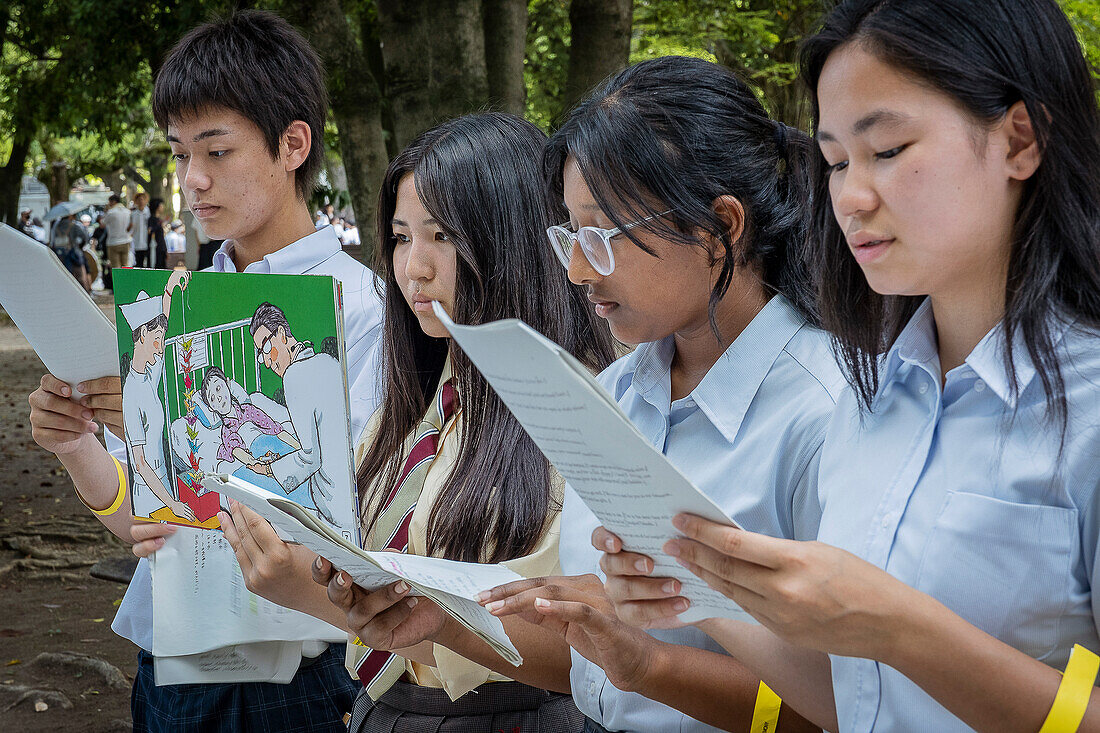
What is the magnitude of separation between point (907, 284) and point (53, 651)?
16.0ft

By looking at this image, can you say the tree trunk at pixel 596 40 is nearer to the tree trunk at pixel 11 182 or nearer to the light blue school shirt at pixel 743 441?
the light blue school shirt at pixel 743 441

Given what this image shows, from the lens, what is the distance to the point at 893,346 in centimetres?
146

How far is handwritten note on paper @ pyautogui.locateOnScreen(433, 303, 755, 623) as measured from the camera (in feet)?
3.48

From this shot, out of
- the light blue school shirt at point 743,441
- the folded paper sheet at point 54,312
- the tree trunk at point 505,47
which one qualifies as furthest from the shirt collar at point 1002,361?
the tree trunk at point 505,47

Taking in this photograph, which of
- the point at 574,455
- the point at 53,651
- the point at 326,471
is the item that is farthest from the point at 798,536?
the point at 53,651

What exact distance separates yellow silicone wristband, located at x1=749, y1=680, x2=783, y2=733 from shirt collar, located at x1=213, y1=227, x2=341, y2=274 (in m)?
1.47

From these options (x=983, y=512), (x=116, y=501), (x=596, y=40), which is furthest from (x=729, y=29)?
(x=983, y=512)

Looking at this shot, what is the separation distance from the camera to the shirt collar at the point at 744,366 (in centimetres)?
170

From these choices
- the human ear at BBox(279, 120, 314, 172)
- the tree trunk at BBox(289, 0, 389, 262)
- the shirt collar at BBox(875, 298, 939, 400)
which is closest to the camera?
the shirt collar at BBox(875, 298, 939, 400)

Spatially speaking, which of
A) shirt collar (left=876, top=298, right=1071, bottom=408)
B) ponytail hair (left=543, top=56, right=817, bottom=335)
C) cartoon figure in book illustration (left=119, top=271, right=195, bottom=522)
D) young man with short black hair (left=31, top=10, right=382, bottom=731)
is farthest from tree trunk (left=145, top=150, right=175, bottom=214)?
shirt collar (left=876, top=298, right=1071, bottom=408)

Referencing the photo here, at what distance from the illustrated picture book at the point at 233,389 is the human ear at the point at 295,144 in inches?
28.0

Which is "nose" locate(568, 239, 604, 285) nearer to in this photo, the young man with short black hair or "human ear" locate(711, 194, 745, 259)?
"human ear" locate(711, 194, 745, 259)

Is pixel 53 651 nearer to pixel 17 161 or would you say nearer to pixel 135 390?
pixel 135 390

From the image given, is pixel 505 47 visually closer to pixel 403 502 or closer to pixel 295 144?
pixel 295 144
